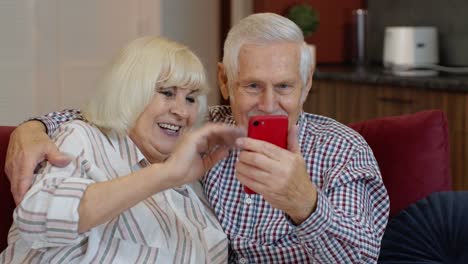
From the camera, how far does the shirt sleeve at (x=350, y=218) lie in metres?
1.42

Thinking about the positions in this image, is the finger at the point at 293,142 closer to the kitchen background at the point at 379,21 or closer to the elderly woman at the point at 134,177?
the elderly woman at the point at 134,177

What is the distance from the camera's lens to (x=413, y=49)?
3855 millimetres

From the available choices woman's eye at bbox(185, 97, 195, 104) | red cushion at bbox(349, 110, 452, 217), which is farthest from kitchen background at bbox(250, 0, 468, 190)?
woman's eye at bbox(185, 97, 195, 104)

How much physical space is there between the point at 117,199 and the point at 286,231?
44 centimetres

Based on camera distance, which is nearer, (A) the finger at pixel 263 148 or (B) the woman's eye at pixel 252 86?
(A) the finger at pixel 263 148

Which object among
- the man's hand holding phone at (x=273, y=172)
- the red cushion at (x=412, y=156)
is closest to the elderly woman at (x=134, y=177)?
the man's hand holding phone at (x=273, y=172)

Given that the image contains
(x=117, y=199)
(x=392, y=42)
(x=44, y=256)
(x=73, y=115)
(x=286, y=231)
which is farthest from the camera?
(x=392, y=42)

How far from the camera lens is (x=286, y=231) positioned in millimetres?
1651

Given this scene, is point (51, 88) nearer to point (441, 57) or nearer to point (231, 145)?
point (441, 57)

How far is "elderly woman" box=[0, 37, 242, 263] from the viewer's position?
1360mm

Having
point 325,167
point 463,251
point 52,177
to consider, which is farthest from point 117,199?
point 463,251

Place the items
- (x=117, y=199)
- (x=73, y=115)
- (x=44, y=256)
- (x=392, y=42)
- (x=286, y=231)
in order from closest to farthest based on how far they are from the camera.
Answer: (x=117, y=199), (x=44, y=256), (x=286, y=231), (x=73, y=115), (x=392, y=42)

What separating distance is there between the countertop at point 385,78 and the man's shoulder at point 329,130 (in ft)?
4.54

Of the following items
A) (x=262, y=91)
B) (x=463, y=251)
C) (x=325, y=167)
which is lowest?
(x=463, y=251)
